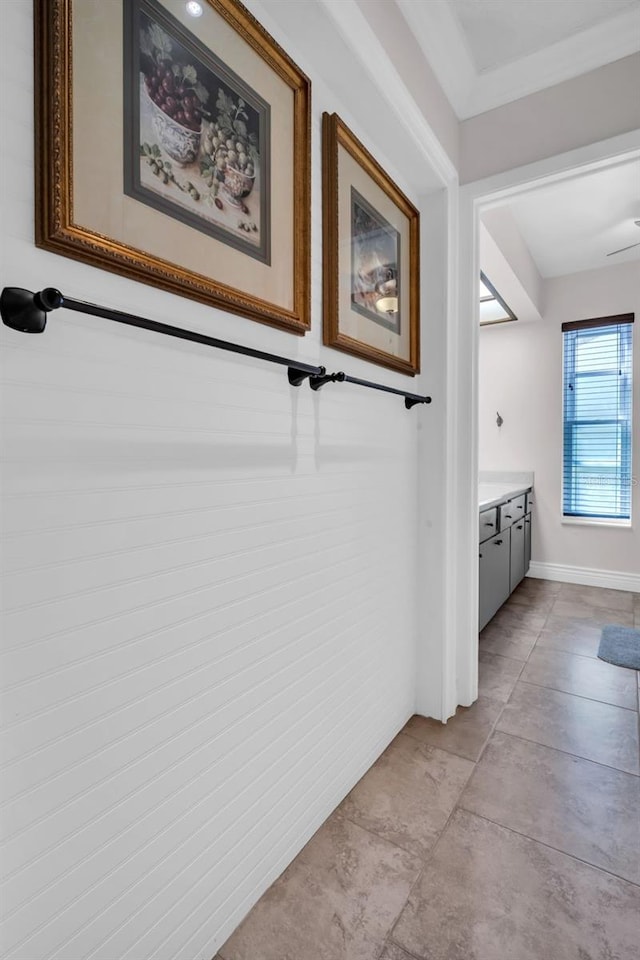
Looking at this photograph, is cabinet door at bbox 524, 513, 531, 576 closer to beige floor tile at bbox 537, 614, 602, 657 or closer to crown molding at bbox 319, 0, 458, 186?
beige floor tile at bbox 537, 614, 602, 657

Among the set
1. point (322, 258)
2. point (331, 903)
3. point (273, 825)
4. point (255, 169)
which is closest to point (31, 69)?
point (255, 169)

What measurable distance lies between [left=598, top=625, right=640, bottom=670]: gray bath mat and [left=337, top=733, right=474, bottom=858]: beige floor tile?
1.36 m

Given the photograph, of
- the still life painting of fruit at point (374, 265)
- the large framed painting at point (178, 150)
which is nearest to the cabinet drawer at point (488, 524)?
the still life painting of fruit at point (374, 265)

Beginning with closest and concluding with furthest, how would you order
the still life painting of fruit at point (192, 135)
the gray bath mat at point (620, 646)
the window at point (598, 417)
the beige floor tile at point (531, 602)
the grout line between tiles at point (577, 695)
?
the still life painting of fruit at point (192, 135), the grout line between tiles at point (577, 695), the gray bath mat at point (620, 646), the beige floor tile at point (531, 602), the window at point (598, 417)

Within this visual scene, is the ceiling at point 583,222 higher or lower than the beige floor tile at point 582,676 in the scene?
higher

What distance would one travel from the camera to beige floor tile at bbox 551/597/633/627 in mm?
3221

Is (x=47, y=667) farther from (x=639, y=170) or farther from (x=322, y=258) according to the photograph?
(x=639, y=170)

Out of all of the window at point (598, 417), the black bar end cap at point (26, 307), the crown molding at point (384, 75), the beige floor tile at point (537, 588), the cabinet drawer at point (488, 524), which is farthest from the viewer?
the window at point (598, 417)

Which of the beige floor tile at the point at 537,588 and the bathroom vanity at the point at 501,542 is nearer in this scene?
the bathroom vanity at the point at 501,542

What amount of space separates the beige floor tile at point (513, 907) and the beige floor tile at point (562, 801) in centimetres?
7

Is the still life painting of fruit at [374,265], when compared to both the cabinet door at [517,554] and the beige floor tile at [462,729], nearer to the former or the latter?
the beige floor tile at [462,729]

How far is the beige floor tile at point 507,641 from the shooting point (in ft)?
8.97

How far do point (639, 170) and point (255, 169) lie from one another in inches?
99.6

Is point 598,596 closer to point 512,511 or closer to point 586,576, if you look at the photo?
point 586,576
